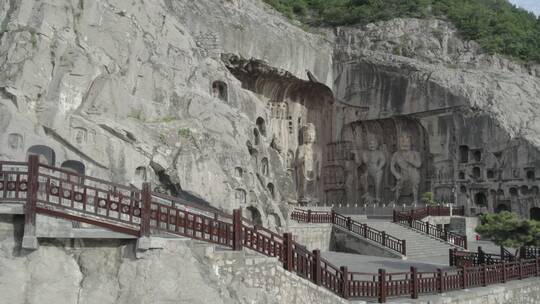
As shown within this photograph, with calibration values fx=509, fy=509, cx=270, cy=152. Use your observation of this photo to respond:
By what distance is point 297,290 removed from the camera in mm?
10688

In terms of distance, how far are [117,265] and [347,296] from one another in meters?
5.20

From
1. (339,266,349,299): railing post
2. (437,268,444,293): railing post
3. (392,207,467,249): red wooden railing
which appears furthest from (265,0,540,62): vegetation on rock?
(339,266,349,299): railing post

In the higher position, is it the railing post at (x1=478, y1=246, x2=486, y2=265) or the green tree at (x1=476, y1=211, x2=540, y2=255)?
the green tree at (x1=476, y1=211, x2=540, y2=255)

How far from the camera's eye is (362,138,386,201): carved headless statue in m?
36.8

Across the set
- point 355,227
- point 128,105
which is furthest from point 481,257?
point 128,105

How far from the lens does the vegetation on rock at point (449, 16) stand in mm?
37406

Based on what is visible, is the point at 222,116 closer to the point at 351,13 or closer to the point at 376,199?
the point at 376,199

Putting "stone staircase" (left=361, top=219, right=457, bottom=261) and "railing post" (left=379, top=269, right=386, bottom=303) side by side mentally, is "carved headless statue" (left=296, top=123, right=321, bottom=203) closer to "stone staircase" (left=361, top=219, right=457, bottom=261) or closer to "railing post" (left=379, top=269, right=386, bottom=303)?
"stone staircase" (left=361, top=219, right=457, bottom=261)

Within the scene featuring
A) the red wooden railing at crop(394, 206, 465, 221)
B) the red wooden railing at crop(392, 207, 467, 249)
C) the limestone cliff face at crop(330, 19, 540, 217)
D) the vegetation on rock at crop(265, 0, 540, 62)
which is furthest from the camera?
the vegetation on rock at crop(265, 0, 540, 62)

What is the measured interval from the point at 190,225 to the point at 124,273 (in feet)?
5.11

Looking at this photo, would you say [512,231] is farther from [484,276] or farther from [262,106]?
[262,106]

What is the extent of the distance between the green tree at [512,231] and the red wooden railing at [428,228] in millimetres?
6381

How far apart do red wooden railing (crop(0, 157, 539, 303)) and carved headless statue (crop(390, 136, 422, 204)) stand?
20302 millimetres

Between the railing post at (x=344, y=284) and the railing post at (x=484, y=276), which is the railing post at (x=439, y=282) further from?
the railing post at (x=344, y=284)
